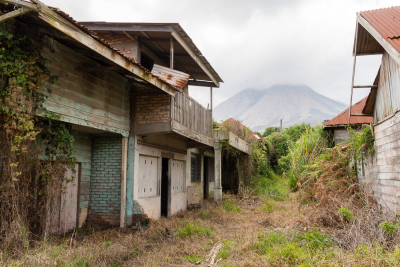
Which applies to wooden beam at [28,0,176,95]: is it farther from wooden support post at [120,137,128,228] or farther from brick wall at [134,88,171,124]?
wooden support post at [120,137,128,228]

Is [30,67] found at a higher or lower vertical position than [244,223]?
higher

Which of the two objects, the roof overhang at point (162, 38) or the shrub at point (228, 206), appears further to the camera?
the shrub at point (228, 206)

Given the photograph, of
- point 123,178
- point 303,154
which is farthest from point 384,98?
point 303,154

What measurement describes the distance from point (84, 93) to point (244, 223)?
18.8 ft

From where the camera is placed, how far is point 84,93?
6574mm

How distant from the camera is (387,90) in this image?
636 cm

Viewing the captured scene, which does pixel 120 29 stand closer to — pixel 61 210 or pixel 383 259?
pixel 61 210

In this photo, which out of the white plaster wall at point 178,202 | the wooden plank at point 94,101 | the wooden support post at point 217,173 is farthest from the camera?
the wooden support post at point 217,173

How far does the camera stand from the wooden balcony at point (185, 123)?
8.09 m

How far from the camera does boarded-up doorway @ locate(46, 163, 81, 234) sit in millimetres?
6864

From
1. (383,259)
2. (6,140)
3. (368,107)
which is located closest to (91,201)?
(6,140)

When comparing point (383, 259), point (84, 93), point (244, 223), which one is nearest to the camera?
point (383, 259)

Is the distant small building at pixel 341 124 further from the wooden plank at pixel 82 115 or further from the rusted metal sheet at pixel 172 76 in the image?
the wooden plank at pixel 82 115

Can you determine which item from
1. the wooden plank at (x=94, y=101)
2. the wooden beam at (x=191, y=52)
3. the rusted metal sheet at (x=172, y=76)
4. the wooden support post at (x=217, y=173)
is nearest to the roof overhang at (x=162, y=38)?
the wooden beam at (x=191, y=52)
